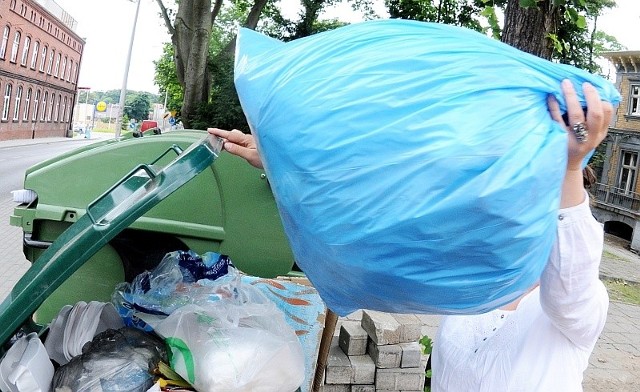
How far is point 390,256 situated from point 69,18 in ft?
194

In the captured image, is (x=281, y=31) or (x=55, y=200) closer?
(x=55, y=200)

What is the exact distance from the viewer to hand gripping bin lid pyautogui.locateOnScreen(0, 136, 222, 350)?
175cm

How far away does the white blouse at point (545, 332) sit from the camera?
4.09 ft

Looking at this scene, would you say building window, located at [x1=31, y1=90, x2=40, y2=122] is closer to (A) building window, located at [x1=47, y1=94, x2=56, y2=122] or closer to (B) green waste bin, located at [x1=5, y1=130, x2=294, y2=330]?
(A) building window, located at [x1=47, y1=94, x2=56, y2=122]

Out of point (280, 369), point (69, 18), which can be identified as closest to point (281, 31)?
point (280, 369)

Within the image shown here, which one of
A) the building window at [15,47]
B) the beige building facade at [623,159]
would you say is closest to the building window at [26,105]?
the building window at [15,47]

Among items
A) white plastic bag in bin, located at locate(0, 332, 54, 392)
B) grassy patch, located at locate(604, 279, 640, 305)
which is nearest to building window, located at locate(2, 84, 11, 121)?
grassy patch, located at locate(604, 279, 640, 305)

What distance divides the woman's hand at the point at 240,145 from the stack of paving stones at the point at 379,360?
1.63 m

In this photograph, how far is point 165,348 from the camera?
2.07 meters

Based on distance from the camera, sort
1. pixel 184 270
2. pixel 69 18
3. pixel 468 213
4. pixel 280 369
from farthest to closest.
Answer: pixel 69 18 < pixel 184 270 < pixel 280 369 < pixel 468 213

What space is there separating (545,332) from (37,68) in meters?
47.5

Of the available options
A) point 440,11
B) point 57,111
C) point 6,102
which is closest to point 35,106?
point 6,102

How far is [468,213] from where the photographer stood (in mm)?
1008

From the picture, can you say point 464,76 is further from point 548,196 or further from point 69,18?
point 69,18
